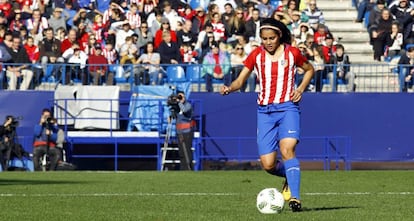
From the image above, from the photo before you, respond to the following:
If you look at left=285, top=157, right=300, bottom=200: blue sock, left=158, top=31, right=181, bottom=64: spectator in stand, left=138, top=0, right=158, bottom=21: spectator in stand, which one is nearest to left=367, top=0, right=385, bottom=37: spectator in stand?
left=158, top=31, right=181, bottom=64: spectator in stand

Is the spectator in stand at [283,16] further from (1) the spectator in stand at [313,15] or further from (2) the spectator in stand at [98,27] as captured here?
(2) the spectator in stand at [98,27]

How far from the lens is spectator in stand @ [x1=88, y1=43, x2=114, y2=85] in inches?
1209

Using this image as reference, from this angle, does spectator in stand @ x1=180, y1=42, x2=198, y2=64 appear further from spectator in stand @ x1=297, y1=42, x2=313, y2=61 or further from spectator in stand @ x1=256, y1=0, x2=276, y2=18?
spectator in stand @ x1=297, y1=42, x2=313, y2=61

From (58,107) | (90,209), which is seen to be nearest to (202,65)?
(58,107)

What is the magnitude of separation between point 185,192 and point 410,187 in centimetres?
390

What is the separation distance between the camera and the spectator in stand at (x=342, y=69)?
3106cm

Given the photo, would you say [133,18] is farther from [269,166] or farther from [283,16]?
[269,166]

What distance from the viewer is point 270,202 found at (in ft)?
45.0

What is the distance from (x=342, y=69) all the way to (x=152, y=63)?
4894 millimetres

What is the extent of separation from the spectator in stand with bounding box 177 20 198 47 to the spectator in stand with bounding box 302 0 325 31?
3311 millimetres

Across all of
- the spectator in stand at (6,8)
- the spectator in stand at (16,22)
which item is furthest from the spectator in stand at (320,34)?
the spectator in stand at (6,8)

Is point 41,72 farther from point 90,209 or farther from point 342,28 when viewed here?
point 90,209

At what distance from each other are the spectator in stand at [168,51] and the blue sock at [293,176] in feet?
56.9

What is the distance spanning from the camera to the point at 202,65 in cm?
3041
